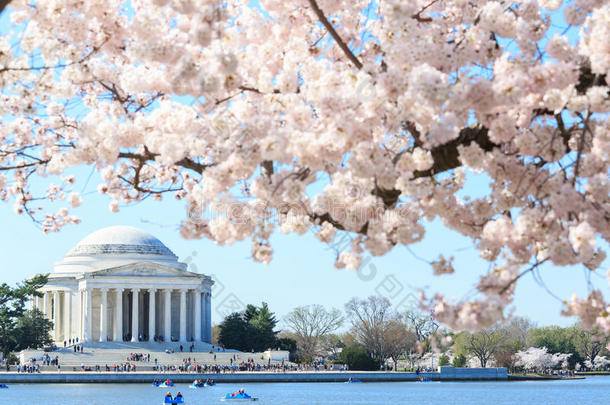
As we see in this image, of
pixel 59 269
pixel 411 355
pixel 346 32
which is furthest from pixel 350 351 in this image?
pixel 346 32

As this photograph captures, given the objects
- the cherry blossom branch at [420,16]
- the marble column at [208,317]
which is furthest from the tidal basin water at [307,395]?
the cherry blossom branch at [420,16]

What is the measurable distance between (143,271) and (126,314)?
29.6 ft

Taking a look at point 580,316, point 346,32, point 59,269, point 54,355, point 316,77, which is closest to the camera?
point 580,316

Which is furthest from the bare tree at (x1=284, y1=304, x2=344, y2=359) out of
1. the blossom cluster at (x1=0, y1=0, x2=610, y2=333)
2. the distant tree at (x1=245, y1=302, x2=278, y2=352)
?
the blossom cluster at (x1=0, y1=0, x2=610, y2=333)

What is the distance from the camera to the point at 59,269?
4483 inches

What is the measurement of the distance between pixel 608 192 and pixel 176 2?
4.49m

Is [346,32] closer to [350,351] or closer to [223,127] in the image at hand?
[223,127]

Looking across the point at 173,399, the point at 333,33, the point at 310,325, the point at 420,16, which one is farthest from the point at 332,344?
the point at 333,33

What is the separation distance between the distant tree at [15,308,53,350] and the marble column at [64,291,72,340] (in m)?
12.6

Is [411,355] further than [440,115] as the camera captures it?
Yes

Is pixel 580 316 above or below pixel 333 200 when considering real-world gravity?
below

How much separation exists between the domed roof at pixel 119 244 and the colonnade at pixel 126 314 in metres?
4.80

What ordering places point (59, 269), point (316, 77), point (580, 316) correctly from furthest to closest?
point (59, 269) < point (316, 77) < point (580, 316)

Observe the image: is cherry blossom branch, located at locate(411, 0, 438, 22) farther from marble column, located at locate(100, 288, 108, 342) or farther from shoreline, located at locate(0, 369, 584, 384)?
marble column, located at locate(100, 288, 108, 342)
